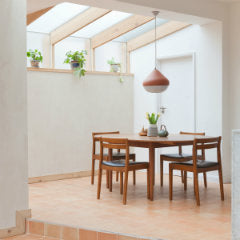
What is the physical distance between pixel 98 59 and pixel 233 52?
2.46 m

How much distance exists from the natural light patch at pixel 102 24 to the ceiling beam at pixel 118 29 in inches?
2.7

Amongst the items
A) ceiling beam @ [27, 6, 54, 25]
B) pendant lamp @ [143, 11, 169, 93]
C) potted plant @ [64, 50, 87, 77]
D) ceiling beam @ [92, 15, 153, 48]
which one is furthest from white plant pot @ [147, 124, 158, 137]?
ceiling beam @ [27, 6, 54, 25]

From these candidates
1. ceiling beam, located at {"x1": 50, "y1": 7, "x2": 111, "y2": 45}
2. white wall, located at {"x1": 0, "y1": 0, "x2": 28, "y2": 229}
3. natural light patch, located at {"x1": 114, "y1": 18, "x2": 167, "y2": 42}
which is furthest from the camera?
natural light patch, located at {"x1": 114, "y1": 18, "x2": 167, "y2": 42}

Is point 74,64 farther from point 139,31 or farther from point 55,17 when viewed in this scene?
point 139,31

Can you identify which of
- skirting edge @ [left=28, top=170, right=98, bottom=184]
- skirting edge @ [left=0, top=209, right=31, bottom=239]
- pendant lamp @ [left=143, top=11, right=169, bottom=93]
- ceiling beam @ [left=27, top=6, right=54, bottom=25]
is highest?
ceiling beam @ [left=27, top=6, right=54, bottom=25]

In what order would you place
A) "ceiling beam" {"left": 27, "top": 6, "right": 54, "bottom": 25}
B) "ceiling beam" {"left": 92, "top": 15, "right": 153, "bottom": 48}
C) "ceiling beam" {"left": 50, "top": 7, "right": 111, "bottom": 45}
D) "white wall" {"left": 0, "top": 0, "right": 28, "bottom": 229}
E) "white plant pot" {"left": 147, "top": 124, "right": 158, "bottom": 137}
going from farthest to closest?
"ceiling beam" {"left": 92, "top": 15, "right": 153, "bottom": 48} → "ceiling beam" {"left": 50, "top": 7, "right": 111, "bottom": 45} → "ceiling beam" {"left": 27, "top": 6, "right": 54, "bottom": 25} → "white plant pot" {"left": 147, "top": 124, "right": 158, "bottom": 137} → "white wall" {"left": 0, "top": 0, "right": 28, "bottom": 229}

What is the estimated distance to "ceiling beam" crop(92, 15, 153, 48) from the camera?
7.34 metres

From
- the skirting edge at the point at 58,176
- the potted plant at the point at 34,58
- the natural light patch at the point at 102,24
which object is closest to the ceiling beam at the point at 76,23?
the natural light patch at the point at 102,24

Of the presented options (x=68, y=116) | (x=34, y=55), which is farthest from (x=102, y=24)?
(x=68, y=116)

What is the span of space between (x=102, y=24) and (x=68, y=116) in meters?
1.65

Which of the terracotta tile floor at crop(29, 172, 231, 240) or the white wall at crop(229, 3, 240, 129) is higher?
the white wall at crop(229, 3, 240, 129)

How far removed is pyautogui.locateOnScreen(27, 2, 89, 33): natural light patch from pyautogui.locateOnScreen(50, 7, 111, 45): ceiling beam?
0.23 feet

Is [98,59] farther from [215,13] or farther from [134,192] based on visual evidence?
[134,192]

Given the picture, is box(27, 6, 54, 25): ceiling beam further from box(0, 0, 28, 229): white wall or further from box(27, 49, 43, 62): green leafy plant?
box(0, 0, 28, 229): white wall
